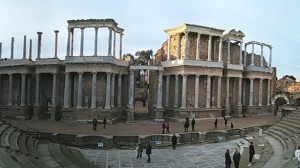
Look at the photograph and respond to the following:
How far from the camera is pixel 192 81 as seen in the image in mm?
38500

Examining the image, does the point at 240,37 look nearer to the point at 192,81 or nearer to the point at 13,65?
the point at 192,81

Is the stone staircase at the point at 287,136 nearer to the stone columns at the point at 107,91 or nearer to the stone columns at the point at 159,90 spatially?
the stone columns at the point at 159,90

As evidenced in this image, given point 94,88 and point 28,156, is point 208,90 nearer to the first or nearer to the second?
point 94,88

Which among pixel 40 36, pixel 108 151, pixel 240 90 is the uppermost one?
→ pixel 40 36

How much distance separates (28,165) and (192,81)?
2912cm

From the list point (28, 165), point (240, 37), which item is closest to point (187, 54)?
point (240, 37)

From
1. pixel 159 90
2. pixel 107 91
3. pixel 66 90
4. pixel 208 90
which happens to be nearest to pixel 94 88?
pixel 107 91

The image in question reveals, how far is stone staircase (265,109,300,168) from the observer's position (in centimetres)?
1680

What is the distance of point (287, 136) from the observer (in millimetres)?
22312

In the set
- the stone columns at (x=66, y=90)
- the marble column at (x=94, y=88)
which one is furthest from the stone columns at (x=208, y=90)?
the stone columns at (x=66, y=90)

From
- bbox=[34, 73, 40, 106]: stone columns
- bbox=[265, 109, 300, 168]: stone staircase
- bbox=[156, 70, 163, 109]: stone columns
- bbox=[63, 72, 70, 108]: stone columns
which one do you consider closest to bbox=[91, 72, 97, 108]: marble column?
bbox=[63, 72, 70, 108]: stone columns

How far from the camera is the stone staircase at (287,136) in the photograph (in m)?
16.8

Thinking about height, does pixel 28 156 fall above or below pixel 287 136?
above

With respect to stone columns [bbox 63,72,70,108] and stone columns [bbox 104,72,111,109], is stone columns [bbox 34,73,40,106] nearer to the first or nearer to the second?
stone columns [bbox 63,72,70,108]
